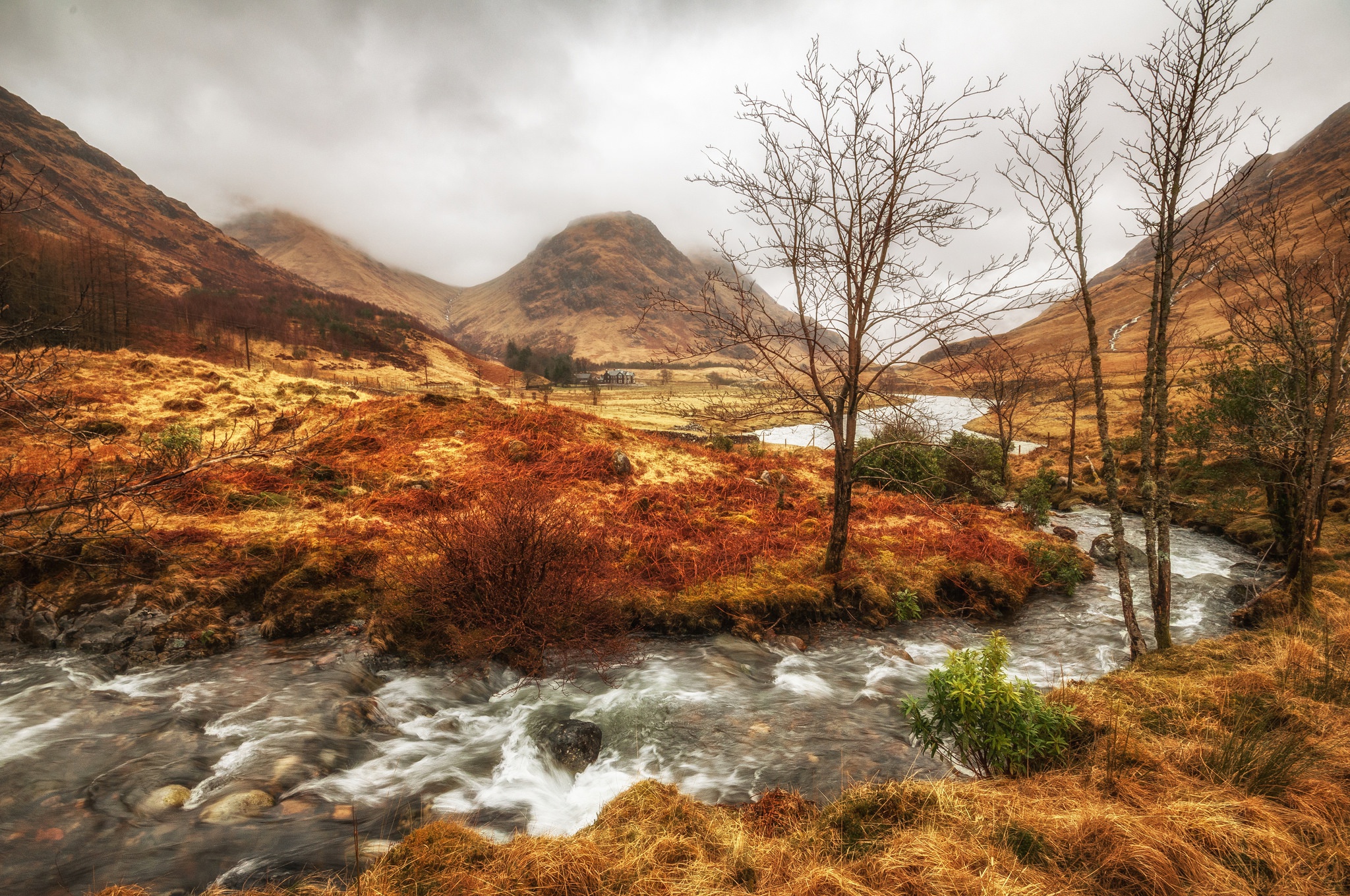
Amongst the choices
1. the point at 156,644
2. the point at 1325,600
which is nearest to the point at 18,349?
the point at 156,644

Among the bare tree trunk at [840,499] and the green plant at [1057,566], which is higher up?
the bare tree trunk at [840,499]

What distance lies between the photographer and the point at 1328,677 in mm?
5504

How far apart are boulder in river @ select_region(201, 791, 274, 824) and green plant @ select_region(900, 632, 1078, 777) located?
19.4 ft

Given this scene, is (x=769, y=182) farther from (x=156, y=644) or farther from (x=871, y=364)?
→ (x=156, y=644)

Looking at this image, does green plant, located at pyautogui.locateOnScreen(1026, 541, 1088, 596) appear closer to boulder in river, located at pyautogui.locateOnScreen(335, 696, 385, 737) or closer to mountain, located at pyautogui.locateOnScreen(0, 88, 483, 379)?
boulder in river, located at pyautogui.locateOnScreen(335, 696, 385, 737)

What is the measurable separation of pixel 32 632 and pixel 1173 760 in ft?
42.5

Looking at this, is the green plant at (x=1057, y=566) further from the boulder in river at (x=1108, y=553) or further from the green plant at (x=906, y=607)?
the green plant at (x=906, y=607)

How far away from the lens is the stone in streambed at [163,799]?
15.5 feet

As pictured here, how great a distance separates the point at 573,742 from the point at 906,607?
22.1 ft

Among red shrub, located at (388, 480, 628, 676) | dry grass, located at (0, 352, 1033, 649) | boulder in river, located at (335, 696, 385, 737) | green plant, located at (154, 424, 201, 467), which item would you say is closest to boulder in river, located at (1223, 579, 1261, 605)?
dry grass, located at (0, 352, 1033, 649)

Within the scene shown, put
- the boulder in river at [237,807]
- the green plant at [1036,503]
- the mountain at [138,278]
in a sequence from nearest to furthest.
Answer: the boulder in river at [237,807], the green plant at [1036,503], the mountain at [138,278]

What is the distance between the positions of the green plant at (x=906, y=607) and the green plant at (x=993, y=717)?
5.18 metres

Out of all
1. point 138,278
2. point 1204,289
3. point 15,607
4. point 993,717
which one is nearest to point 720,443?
point 993,717

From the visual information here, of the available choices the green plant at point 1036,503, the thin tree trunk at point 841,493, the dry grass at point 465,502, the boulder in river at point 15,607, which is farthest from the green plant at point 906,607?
the boulder in river at point 15,607
